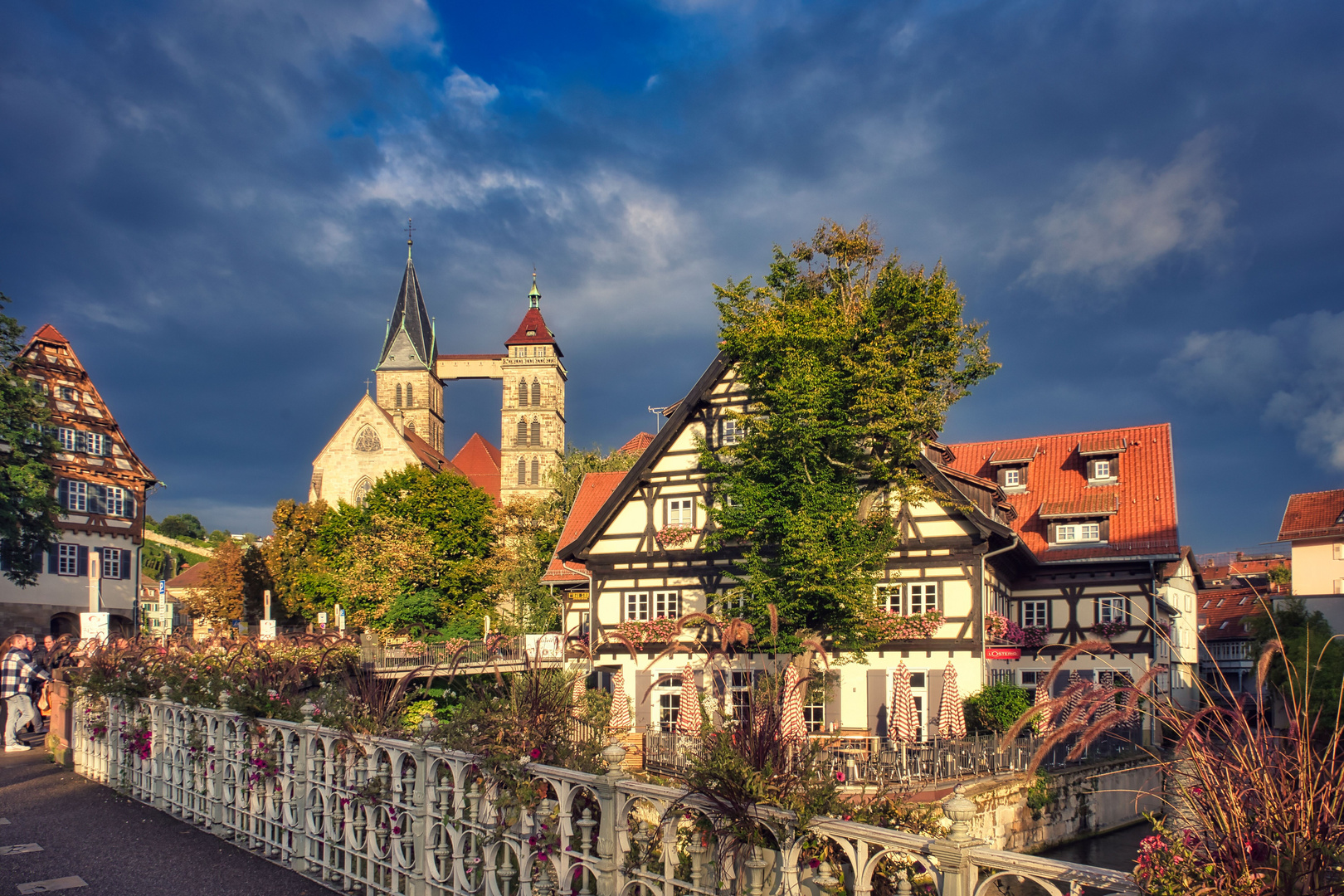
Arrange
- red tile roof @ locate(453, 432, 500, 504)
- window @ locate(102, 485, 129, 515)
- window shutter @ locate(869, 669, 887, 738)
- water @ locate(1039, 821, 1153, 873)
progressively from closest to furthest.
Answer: water @ locate(1039, 821, 1153, 873) < window shutter @ locate(869, 669, 887, 738) < window @ locate(102, 485, 129, 515) < red tile roof @ locate(453, 432, 500, 504)

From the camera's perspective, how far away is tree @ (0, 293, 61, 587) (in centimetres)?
→ 3466

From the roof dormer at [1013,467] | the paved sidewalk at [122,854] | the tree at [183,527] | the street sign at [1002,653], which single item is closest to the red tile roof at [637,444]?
the roof dormer at [1013,467]

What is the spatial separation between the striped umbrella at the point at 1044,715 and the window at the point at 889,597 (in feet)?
62.6

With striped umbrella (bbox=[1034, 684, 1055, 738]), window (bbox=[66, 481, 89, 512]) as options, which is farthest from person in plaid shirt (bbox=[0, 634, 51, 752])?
window (bbox=[66, 481, 89, 512])

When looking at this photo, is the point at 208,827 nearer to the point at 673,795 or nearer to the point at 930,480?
the point at 673,795

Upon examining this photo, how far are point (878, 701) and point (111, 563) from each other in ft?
116

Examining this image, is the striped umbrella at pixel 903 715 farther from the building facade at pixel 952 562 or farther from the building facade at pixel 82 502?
the building facade at pixel 82 502

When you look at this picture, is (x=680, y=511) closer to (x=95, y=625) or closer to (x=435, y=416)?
(x=95, y=625)

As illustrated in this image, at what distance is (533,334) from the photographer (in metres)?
82.8

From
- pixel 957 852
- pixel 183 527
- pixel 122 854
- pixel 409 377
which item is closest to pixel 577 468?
pixel 409 377

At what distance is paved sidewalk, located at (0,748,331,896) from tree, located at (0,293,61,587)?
2751cm

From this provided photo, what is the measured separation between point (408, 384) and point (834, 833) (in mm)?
90184

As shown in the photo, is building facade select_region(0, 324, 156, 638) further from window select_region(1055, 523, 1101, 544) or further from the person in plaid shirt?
window select_region(1055, 523, 1101, 544)

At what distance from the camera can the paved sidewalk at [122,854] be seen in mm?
7434
